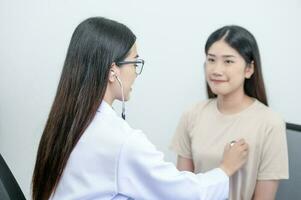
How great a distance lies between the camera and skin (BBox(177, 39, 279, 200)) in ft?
4.84

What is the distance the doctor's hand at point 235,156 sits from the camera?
136cm

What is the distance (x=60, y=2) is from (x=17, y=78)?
17.0 inches

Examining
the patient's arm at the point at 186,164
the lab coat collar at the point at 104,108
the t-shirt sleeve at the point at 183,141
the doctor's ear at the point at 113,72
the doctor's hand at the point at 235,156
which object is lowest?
the patient's arm at the point at 186,164

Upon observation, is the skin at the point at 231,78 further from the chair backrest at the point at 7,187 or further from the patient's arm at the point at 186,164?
the chair backrest at the point at 7,187

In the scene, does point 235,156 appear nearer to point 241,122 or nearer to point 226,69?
point 241,122

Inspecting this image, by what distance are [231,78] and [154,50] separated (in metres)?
0.56

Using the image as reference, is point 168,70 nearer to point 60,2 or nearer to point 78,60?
point 60,2

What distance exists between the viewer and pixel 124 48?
109 cm

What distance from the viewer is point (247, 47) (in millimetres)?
1510

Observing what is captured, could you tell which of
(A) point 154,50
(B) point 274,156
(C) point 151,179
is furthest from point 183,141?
→ (C) point 151,179

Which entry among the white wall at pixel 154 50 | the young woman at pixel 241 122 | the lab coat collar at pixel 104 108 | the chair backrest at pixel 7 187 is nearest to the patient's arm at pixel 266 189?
the young woman at pixel 241 122

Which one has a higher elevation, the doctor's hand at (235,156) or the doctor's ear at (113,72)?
the doctor's ear at (113,72)

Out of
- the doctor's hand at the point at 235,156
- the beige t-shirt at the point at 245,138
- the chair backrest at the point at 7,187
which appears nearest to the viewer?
the chair backrest at the point at 7,187

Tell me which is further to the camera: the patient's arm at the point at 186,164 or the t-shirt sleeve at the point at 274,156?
the patient's arm at the point at 186,164
